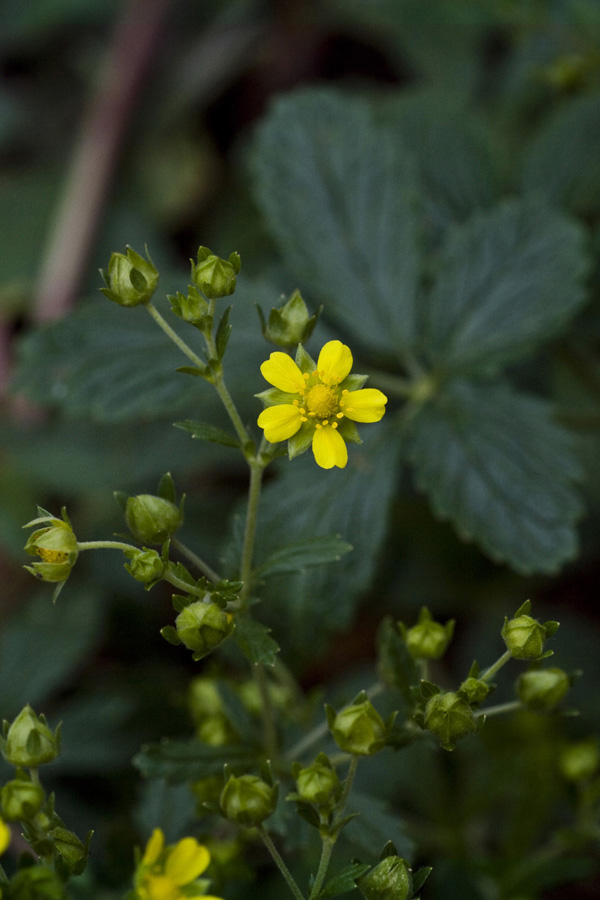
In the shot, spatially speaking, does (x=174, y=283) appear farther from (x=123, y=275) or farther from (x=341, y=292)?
(x=123, y=275)

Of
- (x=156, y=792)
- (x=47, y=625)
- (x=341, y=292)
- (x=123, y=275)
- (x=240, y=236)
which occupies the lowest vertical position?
(x=47, y=625)

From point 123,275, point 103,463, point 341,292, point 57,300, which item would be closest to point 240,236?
point 57,300

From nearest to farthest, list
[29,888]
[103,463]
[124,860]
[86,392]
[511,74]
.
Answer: [29,888] → [124,860] → [86,392] → [103,463] → [511,74]

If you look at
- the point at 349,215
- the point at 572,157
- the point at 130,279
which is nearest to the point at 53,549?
the point at 130,279

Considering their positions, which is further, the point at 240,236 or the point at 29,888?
the point at 240,236

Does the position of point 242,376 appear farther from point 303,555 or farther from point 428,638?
point 428,638

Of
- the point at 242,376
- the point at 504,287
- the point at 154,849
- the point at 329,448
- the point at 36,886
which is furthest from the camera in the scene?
the point at 504,287

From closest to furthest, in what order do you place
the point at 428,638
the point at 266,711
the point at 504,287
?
the point at 428,638, the point at 266,711, the point at 504,287

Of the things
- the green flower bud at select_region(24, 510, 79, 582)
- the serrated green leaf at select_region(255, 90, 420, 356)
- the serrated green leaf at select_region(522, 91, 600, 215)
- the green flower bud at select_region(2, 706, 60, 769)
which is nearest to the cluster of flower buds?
the green flower bud at select_region(2, 706, 60, 769)
